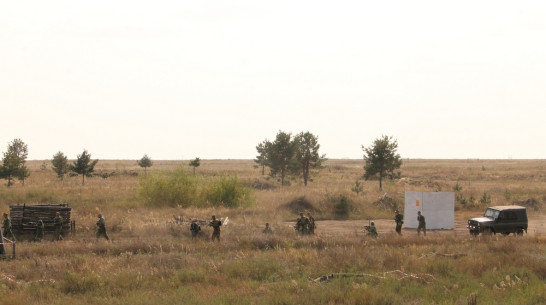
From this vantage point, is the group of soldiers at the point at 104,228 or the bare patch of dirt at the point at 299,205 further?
the bare patch of dirt at the point at 299,205

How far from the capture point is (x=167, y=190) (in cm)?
3706

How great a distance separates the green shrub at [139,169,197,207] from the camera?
3691 cm

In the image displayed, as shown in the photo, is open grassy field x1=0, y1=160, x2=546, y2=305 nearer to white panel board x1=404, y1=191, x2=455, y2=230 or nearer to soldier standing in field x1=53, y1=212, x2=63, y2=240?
soldier standing in field x1=53, y1=212, x2=63, y2=240

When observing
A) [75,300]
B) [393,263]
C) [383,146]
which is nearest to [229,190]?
[383,146]

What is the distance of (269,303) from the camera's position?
11992mm

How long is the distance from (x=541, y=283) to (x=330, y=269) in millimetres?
5584

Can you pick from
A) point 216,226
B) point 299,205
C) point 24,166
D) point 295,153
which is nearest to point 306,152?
point 295,153

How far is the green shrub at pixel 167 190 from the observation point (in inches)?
1453

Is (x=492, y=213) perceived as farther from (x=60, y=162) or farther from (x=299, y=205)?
(x=60, y=162)

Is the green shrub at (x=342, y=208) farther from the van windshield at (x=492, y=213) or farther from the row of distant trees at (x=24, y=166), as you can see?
the row of distant trees at (x=24, y=166)

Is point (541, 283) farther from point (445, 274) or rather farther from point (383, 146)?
point (383, 146)

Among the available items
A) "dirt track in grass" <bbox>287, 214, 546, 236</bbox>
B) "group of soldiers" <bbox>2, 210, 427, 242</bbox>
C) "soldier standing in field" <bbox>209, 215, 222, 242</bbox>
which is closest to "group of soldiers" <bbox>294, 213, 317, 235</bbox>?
"group of soldiers" <bbox>2, 210, 427, 242</bbox>

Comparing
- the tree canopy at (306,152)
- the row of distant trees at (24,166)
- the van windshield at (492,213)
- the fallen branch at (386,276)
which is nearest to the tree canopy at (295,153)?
the tree canopy at (306,152)

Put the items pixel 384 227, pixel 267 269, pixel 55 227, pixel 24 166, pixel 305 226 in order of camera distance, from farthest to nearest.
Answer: pixel 24 166 < pixel 384 227 < pixel 305 226 < pixel 55 227 < pixel 267 269
